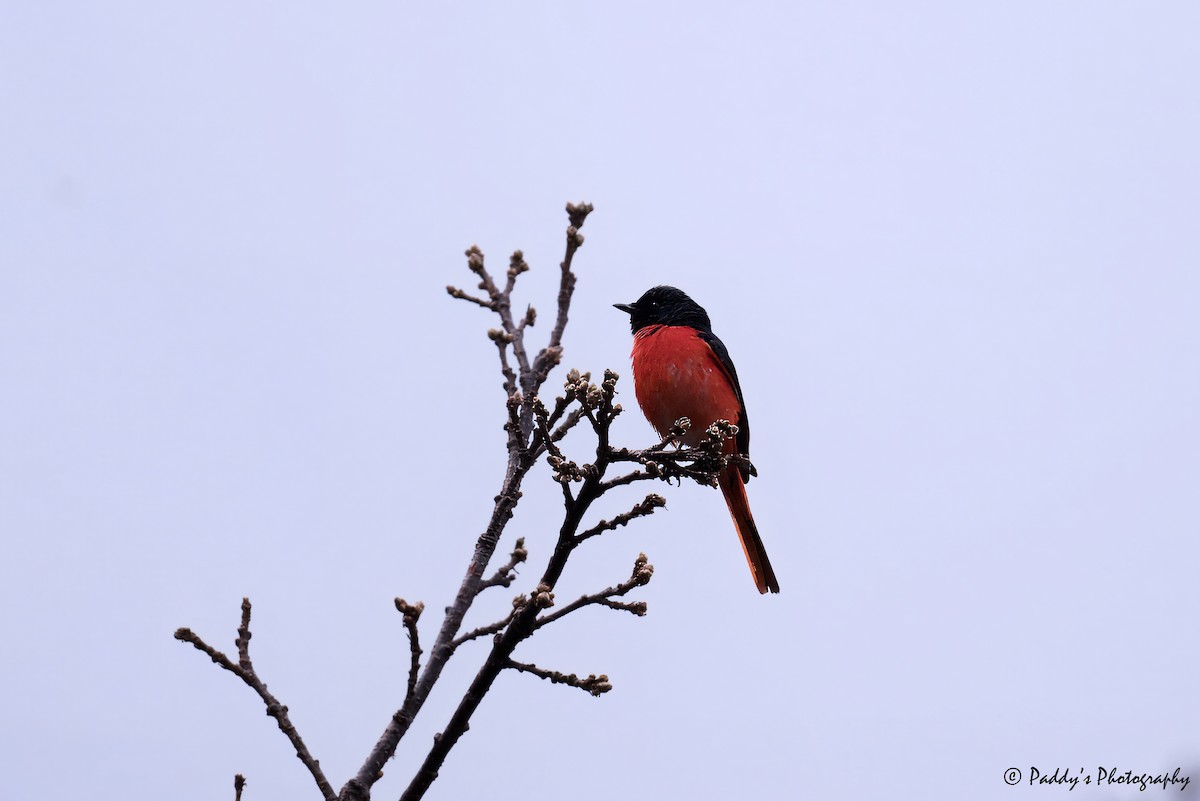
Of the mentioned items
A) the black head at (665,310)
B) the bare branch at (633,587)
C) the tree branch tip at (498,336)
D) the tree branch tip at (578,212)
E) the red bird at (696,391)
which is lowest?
the bare branch at (633,587)

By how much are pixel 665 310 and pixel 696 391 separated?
1.07m

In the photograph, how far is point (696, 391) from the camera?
6012 mm

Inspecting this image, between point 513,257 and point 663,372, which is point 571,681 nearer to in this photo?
point 513,257

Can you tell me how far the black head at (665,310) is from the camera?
674cm

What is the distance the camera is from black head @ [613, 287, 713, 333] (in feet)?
22.1

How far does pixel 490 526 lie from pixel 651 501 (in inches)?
24.0

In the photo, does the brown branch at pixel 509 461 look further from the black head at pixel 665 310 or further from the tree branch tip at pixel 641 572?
the black head at pixel 665 310

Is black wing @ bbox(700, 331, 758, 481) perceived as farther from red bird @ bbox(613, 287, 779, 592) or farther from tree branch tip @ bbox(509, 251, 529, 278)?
tree branch tip @ bbox(509, 251, 529, 278)

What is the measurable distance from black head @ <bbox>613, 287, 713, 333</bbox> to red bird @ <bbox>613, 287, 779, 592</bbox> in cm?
6

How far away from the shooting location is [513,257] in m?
4.24

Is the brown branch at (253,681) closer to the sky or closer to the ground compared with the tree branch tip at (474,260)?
closer to the ground

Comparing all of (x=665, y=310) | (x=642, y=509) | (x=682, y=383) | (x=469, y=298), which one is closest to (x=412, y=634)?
(x=642, y=509)

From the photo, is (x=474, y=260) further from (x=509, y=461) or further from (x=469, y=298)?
(x=509, y=461)

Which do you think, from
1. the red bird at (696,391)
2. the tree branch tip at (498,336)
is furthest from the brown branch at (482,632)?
the red bird at (696,391)
